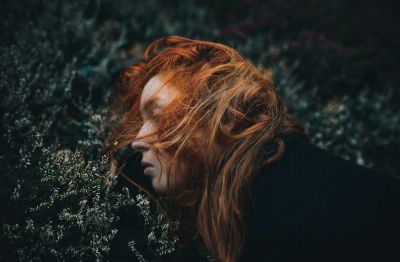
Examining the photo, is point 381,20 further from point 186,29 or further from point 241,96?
point 241,96

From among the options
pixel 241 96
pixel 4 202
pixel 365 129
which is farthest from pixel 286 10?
pixel 4 202

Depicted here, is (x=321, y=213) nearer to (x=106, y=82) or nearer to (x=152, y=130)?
(x=152, y=130)

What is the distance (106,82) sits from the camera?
2875 mm

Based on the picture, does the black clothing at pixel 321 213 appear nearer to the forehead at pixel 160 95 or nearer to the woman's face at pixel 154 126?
the woman's face at pixel 154 126

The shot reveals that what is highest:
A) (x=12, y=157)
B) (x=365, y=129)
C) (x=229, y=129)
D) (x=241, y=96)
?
(x=241, y=96)

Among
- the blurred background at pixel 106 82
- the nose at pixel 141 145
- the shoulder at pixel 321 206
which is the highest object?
the nose at pixel 141 145

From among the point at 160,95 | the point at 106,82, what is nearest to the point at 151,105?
the point at 160,95

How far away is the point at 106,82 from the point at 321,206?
219cm

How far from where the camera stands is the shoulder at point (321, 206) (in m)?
1.34

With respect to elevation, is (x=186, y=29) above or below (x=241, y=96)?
below

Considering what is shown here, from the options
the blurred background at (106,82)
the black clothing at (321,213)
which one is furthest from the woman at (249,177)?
the blurred background at (106,82)

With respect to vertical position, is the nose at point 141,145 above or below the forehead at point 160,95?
below

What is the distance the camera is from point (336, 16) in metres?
4.16

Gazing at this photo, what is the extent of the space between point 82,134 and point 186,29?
6.60 ft
